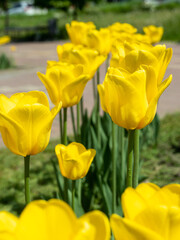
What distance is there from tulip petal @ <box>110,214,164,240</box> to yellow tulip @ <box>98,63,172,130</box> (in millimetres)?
478

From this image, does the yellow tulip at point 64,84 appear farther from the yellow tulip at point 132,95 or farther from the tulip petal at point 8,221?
the tulip petal at point 8,221

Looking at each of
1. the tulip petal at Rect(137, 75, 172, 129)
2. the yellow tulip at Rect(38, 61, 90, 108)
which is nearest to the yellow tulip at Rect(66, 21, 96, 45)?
the yellow tulip at Rect(38, 61, 90, 108)

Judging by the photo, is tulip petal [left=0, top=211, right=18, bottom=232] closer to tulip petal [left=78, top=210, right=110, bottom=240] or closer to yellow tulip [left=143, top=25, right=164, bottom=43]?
tulip petal [left=78, top=210, right=110, bottom=240]

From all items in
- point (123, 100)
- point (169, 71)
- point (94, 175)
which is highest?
point (123, 100)

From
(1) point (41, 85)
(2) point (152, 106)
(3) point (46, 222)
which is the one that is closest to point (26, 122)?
(2) point (152, 106)

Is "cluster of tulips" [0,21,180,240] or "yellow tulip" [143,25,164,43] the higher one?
"cluster of tulips" [0,21,180,240]

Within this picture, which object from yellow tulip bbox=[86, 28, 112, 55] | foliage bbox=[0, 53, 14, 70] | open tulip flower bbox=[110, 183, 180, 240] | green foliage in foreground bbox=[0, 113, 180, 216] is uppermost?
open tulip flower bbox=[110, 183, 180, 240]

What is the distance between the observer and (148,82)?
1059 millimetres

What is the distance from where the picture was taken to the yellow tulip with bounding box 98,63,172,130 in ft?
3.22

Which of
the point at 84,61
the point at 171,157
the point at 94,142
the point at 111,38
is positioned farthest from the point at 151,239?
the point at 171,157

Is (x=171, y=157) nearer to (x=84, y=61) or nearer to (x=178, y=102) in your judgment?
(x=84, y=61)

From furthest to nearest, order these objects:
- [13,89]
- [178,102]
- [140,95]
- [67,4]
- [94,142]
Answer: [67,4] < [13,89] < [178,102] < [94,142] < [140,95]

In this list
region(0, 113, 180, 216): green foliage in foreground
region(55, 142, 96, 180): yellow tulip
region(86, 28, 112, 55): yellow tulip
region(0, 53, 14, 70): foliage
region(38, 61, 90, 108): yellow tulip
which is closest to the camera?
region(55, 142, 96, 180): yellow tulip

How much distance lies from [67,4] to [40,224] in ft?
58.2
